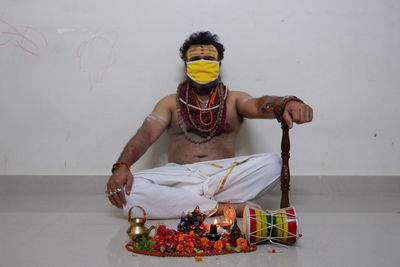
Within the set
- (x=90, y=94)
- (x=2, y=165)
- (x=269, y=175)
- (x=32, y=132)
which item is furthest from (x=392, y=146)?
(x=2, y=165)

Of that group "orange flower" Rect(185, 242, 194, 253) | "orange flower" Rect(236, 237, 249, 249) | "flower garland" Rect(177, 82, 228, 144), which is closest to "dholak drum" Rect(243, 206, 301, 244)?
"orange flower" Rect(236, 237, 249, 249)

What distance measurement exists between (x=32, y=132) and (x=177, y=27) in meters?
1.68

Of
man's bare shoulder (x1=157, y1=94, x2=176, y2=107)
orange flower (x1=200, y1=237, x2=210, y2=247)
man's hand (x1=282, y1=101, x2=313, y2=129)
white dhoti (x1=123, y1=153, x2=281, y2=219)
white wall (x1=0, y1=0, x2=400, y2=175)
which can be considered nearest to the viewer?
orange flower (x1=200, y1=237, x2=210, y2=247)

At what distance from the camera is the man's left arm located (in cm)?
242

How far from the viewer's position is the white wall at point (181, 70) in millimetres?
3830

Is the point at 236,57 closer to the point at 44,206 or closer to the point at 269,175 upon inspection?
the point at 269,175

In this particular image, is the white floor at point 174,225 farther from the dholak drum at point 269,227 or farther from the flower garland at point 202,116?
the flower garland at point 202,116

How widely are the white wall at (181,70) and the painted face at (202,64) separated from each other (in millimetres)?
486

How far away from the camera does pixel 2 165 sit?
12.9 feet

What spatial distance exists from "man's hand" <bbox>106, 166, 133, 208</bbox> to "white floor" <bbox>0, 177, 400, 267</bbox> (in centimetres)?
16

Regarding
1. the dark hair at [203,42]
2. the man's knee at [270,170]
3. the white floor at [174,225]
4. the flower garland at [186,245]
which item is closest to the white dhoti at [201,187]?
the man's knee at [270,170]

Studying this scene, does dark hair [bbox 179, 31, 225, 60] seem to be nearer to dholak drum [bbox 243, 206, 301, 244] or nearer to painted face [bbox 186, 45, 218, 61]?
painted face [bbox 186, 45, 218, 61]

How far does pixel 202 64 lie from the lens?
10.9ft

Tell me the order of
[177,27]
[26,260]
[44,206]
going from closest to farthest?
[26,260]
[44,206]
[177,27]
